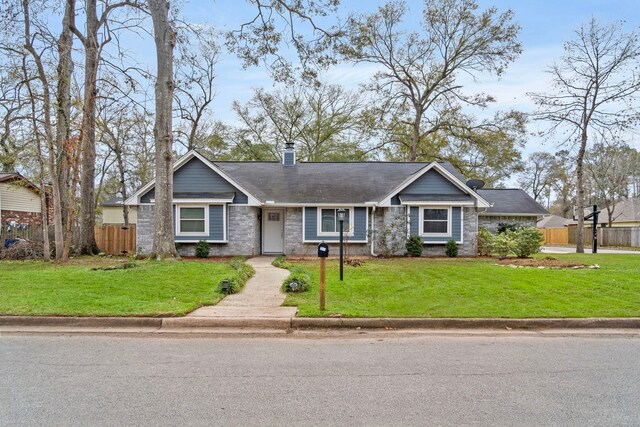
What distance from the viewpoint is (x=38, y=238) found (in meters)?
17.0

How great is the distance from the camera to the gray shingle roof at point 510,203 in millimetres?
26141

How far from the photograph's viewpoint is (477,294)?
859 centimetres

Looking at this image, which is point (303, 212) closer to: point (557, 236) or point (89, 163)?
point (89, 163)

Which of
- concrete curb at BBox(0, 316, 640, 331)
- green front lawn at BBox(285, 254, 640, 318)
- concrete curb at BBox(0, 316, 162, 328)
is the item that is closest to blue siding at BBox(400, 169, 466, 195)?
green front lawn at BBox(285, 254, 640, 318)

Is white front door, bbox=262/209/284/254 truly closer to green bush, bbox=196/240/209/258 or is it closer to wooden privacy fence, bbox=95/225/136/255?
green bush, bbox=196/240/209/258

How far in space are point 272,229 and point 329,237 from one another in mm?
2881

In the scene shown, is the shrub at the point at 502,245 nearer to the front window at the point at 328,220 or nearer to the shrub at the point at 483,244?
the shrub at the point at 483,244

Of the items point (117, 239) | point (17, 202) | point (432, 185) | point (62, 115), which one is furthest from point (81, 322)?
point (17, 202)

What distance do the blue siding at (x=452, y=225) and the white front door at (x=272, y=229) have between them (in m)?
5.93

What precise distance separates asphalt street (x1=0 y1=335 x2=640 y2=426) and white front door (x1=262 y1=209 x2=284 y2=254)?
13.0m

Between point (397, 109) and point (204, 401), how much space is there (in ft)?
102

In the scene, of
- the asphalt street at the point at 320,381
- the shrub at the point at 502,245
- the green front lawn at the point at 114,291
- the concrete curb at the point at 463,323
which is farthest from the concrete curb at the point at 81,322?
the shrub at the point at 502,245

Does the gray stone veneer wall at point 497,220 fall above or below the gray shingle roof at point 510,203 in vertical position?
below

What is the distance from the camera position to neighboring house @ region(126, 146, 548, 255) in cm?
1723
